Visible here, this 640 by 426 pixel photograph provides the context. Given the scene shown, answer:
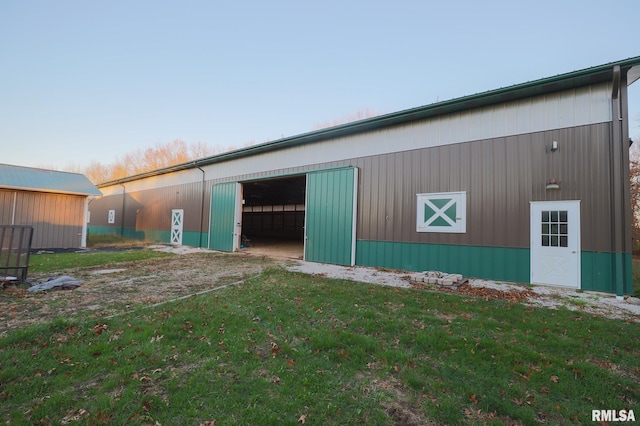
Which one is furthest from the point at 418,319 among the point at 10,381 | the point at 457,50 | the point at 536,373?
the point at 457,50

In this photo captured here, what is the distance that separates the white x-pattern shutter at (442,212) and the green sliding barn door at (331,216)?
237cm

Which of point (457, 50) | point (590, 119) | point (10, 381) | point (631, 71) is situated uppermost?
point (457, 50)

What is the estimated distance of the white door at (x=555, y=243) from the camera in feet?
22.4

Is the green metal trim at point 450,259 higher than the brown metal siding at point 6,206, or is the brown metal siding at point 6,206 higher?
the brown metal siding at point 6,206

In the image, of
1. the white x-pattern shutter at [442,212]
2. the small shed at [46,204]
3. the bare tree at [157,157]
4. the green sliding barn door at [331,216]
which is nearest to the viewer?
the white x-pattern shutter at [442,212]

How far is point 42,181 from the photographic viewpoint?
1443 cm

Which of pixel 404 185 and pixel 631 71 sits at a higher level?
pixel 631 71

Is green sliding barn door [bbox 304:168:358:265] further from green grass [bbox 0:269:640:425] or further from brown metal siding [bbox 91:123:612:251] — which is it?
green grass [bbox 0:269:640:425]

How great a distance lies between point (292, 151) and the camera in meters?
12.3

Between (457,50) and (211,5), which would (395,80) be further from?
(211,5)

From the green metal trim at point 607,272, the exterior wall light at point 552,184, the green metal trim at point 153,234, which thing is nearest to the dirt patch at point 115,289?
the green metal trim at point 153,234

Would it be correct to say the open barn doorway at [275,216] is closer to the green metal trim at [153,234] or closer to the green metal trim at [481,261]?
the green metal trim at [153,234]

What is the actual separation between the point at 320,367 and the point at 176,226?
16.9m

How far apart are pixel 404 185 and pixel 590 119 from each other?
4.66m
